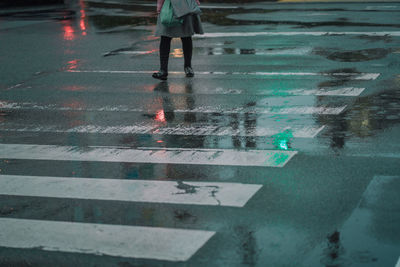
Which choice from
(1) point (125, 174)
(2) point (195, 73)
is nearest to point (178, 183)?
(1) point (125, 174)

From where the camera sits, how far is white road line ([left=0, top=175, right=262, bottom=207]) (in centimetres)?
495

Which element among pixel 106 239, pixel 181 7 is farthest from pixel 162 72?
→ pixel 106 239

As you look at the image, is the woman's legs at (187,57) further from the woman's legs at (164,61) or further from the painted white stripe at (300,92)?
the painted white stripe at (300,92)

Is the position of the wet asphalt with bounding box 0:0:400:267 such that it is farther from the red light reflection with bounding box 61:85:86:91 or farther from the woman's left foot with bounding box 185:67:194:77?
the woman's left foot with bounding box 185:67:194:77

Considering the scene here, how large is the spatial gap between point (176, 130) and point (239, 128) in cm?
66

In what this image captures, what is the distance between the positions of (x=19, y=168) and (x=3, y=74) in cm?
570

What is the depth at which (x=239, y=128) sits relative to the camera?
22.6 feet

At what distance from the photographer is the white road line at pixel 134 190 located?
16.3 feet

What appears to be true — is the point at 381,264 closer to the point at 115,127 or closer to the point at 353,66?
the point at 115,127

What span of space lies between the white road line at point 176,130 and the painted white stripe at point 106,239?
2.39 meters

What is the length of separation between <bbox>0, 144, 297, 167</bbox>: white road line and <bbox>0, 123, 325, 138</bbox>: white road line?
0.58 metres

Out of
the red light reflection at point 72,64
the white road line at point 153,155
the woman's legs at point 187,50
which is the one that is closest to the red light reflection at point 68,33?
the red light reflection at point 72,64

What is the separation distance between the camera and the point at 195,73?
1029cm

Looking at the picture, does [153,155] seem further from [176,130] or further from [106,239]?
[106,239]
